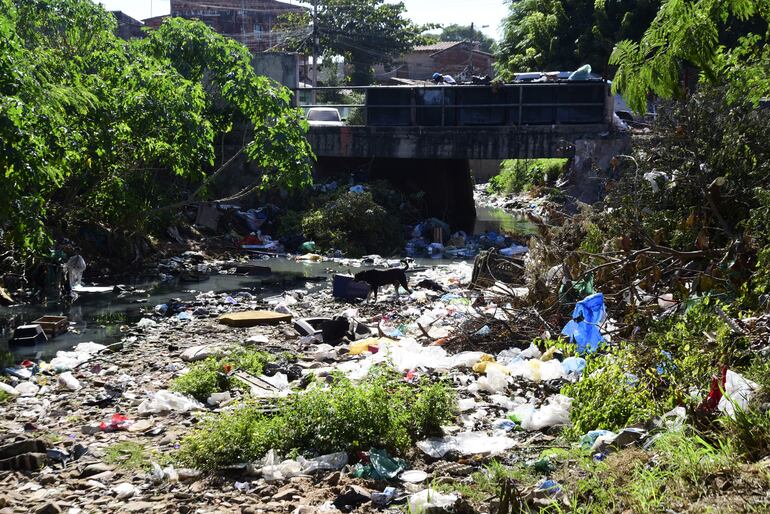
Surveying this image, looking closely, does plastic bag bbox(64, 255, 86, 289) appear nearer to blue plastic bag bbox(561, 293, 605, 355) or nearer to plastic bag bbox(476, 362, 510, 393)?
plastic bag bbox(476, 362, 510, 393)

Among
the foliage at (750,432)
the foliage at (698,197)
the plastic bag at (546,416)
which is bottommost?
the plastic bag at (546,416)

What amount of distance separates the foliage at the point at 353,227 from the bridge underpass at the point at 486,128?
2240mm

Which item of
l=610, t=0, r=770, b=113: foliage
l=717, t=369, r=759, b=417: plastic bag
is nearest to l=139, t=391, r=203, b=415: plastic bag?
l=717, t=369, r=759, b=417: plastic bag

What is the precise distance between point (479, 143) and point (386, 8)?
799 inches

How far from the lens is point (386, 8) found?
37250 millimetres

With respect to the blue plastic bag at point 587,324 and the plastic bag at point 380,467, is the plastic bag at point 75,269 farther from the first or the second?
the plastic bag at point 380,467

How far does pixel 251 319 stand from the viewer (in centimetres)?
994

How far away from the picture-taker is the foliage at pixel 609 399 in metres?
5.02

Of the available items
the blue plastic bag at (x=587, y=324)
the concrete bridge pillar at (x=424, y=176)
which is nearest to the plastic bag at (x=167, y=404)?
the blue plastic bag at (x=587, y=324)

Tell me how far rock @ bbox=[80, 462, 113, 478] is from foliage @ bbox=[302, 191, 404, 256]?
40.6ft

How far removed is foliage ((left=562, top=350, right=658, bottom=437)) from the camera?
5.02 m

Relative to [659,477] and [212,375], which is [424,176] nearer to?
[212,375]

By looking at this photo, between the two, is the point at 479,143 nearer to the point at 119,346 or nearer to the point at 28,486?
the point at 119,346

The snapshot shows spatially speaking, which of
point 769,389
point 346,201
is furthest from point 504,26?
point 769,389
